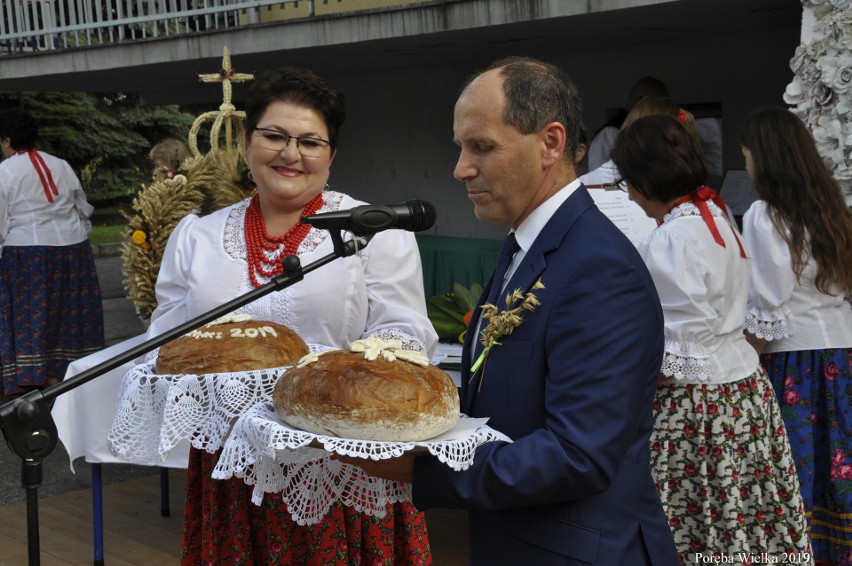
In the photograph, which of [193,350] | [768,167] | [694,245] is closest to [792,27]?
[768,167]

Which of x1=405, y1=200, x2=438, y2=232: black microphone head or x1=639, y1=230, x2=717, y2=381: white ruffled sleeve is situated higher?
x1=405, y1=200, x2=438, y2=232: black microphone head

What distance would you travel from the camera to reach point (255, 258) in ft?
9.70

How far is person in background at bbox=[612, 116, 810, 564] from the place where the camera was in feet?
11.9

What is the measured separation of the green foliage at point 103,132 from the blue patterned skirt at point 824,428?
21.4 meters

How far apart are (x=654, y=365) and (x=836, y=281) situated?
257 centimetres

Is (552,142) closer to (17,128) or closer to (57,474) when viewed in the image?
(57,474)

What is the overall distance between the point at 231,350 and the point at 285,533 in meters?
0.56

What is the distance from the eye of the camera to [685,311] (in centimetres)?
363

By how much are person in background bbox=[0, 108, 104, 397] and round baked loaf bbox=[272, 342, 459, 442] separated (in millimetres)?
6951

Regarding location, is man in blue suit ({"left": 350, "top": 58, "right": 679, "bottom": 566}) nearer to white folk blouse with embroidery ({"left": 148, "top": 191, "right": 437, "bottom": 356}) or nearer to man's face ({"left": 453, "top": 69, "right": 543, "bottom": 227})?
man's face ({"left": 453, "top": 69, "right": 543, "bottom": 227})

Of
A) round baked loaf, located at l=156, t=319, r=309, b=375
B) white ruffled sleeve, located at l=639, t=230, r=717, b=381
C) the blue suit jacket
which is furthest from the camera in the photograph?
white ruffled sleeve, located at l=639, t=230, r=717, b=381

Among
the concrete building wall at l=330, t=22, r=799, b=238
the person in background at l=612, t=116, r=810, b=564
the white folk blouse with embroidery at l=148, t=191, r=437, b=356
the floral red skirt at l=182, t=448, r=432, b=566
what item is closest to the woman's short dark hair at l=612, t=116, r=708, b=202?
the person in background at l=612, t=116, r=810, b=564

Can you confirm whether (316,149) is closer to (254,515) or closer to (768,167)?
(254,515)

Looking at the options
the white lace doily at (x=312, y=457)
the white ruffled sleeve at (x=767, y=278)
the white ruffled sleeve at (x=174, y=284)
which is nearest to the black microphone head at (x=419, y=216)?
the white lace doily at (x=312, y=457)
